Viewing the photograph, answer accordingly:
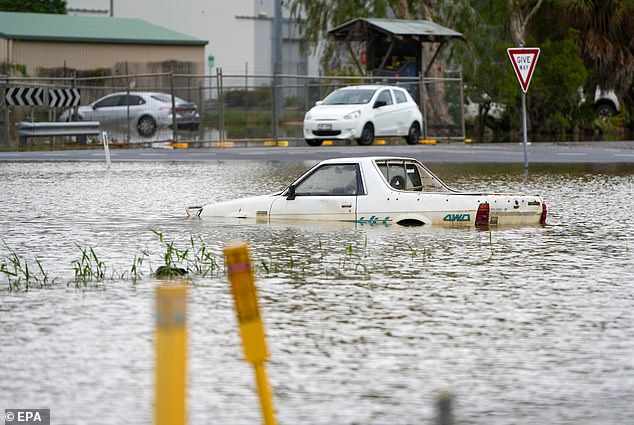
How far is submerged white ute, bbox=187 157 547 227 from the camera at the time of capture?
17000 mm

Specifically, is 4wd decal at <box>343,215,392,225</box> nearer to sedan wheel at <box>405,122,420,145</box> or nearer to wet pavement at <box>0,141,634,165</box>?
wet pavement at <box>0,141,634,165</box>

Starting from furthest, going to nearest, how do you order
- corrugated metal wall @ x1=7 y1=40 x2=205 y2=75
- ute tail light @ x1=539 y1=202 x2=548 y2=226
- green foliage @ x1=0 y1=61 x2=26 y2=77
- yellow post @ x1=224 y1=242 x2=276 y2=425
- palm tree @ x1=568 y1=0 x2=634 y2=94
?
corrugated metal wall @ x1=7 y1=40 x2=205 y2=75, green foliage @ x1=0 y1=61 x2=26 y2=77, palm tree @ x1=568 y1=0 x2=634 y2=94, ute tail light @ x1=539 y1=202 x2=548 y2=226, yellow post @ x1=224 y1=242 x2=276 y2=425

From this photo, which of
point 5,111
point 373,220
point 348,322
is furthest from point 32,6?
point 348,322

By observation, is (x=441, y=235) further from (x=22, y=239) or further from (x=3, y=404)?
(x=3, y=404)

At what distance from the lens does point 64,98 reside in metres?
42.6

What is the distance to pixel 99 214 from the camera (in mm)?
19594

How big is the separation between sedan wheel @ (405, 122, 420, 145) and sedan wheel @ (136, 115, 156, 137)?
813 cm

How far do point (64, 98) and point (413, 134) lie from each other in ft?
35.5

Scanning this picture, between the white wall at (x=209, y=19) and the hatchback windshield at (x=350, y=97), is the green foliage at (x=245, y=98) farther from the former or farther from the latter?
the white wall at (x=209, y=19)

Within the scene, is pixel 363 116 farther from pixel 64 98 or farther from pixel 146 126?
pixel 64 98

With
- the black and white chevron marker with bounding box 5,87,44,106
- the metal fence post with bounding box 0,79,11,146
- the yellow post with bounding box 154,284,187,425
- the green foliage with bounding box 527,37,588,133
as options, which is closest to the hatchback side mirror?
the black and white chevron marker with bounding box 5,87,44,106

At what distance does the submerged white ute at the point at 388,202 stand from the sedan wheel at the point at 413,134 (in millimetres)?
23275

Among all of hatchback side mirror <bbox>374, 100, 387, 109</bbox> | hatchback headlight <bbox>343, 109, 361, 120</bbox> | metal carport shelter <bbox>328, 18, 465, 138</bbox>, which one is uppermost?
metal carport shelter <bbox>328, 18, 465, 138</bbox>

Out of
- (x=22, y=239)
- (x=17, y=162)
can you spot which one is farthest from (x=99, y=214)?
(x=17, y=162)
